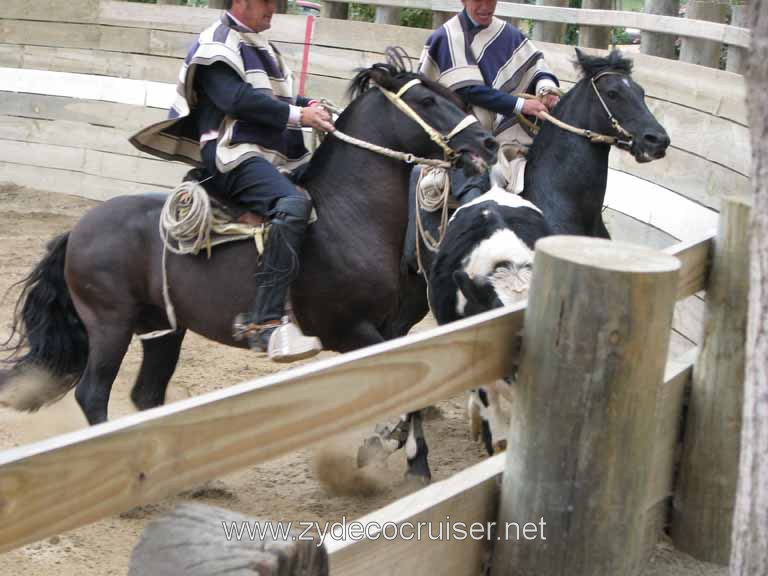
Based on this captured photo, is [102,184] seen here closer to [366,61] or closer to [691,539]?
[366,61]

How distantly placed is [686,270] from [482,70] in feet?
10.9

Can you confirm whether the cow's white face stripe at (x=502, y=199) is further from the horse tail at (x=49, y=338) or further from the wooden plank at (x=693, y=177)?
the horse tail at (x=49, y=338)

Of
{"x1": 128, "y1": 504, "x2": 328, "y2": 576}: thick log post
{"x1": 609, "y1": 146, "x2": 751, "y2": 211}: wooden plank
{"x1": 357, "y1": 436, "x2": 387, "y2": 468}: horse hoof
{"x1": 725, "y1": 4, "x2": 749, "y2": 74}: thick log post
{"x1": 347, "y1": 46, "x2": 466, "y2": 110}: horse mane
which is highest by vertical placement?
{"x1": 725, "y1": 4, "x2": 749, "y2": 74}: thick log post

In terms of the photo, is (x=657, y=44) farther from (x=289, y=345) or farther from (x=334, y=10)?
(x=289, y=345)

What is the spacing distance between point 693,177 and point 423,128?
Result: 78.5 inches

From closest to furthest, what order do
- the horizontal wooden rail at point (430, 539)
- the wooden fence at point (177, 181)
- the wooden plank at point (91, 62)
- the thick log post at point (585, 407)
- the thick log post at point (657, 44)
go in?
the wooden fence at point (177, 181) → the horizontal wooden rail at point (430, 539) → the thick log post at point (585, 407) → the thick log post at point (657, 44) → the wooden plank at point (91, 62)

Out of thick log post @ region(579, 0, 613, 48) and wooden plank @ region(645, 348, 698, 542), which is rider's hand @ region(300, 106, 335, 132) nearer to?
wooden plank @ region(645, 348, 698, 542)

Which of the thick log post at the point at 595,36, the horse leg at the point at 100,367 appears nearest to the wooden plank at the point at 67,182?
the thick log post at the point at 595,36

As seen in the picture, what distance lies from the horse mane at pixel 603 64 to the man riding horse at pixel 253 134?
163 centimetres

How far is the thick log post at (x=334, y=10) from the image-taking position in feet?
31.4

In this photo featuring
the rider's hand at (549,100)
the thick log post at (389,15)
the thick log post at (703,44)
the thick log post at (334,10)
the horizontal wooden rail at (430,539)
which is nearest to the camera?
the horizontal wooden rail at (430,539)

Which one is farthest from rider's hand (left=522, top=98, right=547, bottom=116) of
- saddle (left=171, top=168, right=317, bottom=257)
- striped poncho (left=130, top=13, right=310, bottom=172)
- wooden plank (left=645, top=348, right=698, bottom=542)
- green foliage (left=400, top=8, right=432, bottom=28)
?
green foliage (left=400, top=8, right=432, bottom=28)

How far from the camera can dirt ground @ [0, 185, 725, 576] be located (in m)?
3.97

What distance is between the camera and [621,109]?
556 centimetres
